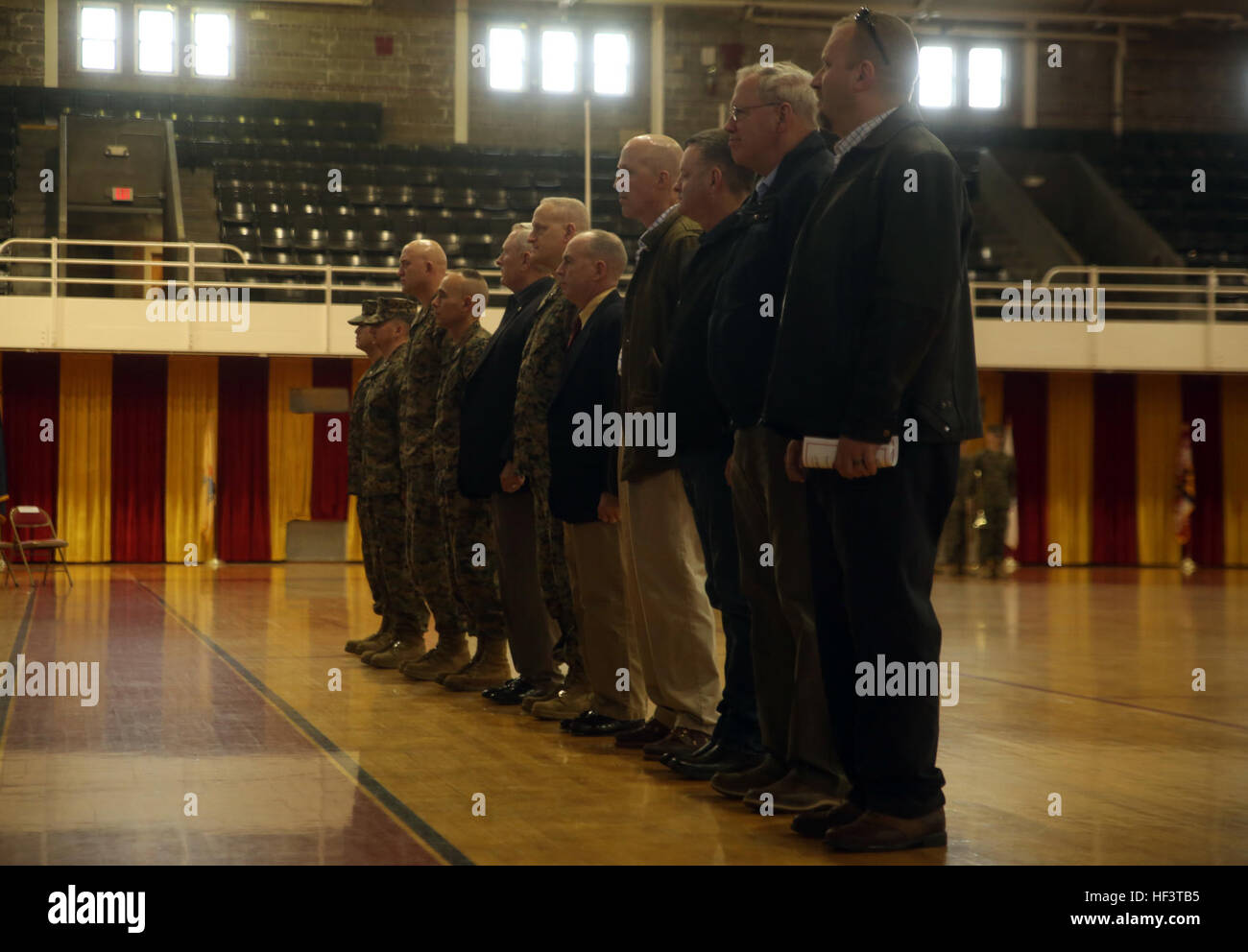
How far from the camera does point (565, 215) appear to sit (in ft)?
15.0

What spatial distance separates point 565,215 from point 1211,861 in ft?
9.20

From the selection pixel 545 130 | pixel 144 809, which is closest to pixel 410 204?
pixel 545 130

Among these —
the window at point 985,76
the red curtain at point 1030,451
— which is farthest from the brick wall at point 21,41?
the red curtain at point 1030,451

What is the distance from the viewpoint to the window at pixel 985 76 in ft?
58.5

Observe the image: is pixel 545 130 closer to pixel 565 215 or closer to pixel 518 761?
pixel 565 215

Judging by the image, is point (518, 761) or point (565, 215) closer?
point (518, 761)

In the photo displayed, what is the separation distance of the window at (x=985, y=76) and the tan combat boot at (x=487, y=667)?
14.7m

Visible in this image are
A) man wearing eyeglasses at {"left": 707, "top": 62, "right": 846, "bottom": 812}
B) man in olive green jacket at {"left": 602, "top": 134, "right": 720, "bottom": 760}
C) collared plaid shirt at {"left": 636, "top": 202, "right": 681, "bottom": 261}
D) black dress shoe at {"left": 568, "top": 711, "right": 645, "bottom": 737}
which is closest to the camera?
man wearing eyeglasses at {"left": 707, "top": 62, "right": 846, "bottom": 812}

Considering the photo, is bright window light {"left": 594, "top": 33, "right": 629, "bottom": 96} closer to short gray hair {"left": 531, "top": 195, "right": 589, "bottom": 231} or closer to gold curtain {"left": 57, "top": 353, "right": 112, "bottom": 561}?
gold curtain {"left": 57, "top": 353, "right": 112, "bottom": 561}

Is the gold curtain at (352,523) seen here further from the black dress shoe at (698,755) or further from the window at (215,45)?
the black dress shoe at (698,755)

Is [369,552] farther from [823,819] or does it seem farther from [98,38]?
[98,38]

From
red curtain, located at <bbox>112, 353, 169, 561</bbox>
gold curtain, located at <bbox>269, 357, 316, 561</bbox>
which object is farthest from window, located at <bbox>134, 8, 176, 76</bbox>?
gold curtain, located at <bbox>269, 357, 316, 561</bbox>

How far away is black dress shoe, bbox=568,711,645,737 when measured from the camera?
3.95 meters

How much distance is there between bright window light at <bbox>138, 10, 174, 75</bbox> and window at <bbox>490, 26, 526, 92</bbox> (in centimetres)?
360
